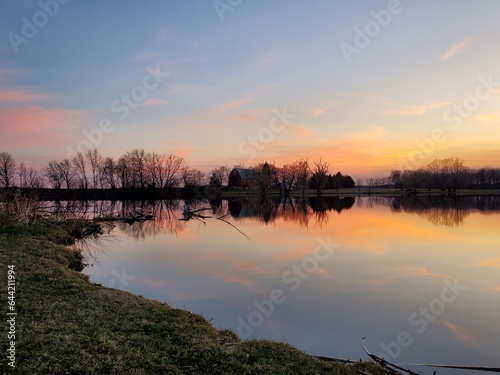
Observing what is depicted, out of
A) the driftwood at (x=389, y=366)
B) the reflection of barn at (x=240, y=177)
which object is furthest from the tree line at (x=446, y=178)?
the driftwood at (x=389, y=366)

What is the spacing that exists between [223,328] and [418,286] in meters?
5.96

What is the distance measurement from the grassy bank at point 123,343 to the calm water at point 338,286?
126cm

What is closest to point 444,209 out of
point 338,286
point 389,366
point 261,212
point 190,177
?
point 261,212

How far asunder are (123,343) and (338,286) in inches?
263

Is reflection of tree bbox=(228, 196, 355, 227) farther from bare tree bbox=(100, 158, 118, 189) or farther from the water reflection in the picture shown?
bare tree bbox=(100, 158, 118, 189)

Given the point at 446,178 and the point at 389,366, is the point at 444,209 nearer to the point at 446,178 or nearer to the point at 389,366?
the point at 389,366

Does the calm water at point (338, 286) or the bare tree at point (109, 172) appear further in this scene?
the bare tree at point (109, 172)

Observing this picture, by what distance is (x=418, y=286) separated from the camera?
10117 millimetres

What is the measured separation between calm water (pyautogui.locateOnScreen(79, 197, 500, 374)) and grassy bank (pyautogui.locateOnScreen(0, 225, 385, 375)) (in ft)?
4.13

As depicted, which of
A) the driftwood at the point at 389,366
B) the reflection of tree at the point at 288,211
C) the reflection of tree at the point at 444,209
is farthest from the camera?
the reflection of tree at the point at 288,211

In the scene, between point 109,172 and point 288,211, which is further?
point 109,172

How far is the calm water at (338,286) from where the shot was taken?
677cm

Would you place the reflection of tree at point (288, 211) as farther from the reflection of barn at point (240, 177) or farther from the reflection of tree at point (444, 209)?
the reflection of barn at point (240, 177)

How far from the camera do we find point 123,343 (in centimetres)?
507
